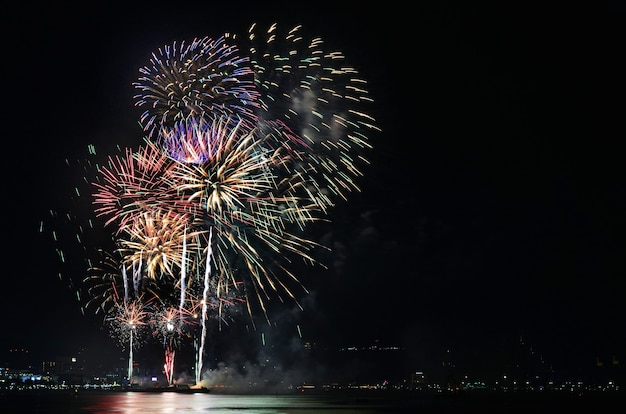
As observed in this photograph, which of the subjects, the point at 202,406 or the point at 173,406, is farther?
the point at 202,406

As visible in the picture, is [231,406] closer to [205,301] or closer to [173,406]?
[173,406]

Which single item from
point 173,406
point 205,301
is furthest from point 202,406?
point 205,301

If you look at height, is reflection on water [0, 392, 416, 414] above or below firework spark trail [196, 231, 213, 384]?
below

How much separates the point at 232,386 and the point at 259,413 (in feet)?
436

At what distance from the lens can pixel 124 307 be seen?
214ft

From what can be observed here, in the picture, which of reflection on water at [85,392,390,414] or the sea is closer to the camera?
reflection on water at [85,392,390,414]

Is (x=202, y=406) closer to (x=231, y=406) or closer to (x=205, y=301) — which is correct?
(x=231, y=406)

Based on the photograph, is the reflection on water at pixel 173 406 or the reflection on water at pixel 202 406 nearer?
the reflection on water at pixel 202 406

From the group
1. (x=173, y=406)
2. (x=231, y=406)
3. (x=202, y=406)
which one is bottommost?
(x=231, y=406)

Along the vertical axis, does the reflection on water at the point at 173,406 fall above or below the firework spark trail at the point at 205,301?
below

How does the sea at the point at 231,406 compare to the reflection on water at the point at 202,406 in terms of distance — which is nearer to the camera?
the reflection on water at the point at 202,406

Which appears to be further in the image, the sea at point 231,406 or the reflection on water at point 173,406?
the sea at point 231,406

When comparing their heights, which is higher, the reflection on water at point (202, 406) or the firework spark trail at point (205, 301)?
the firework spark trail at point (205, 301)

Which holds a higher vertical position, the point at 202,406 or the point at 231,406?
the point at 202,406
